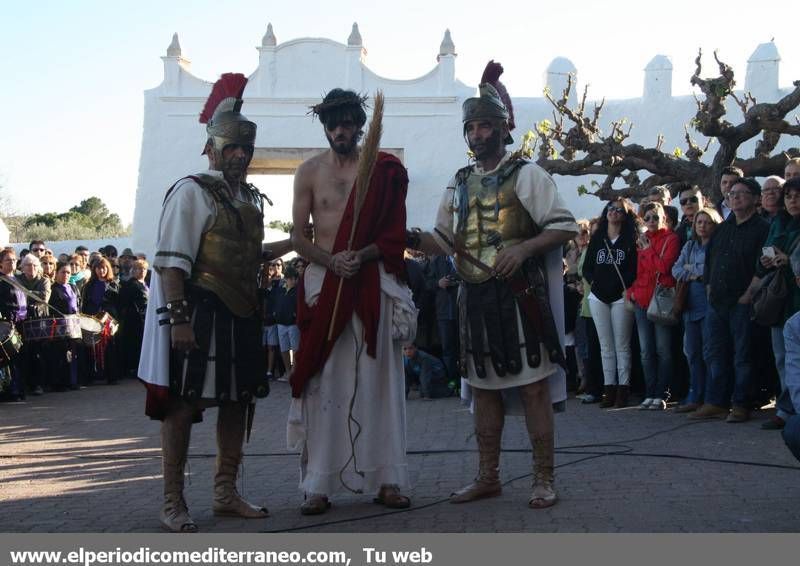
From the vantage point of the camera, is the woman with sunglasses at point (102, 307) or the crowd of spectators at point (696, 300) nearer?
the crowd of spectators at point (696, 300)

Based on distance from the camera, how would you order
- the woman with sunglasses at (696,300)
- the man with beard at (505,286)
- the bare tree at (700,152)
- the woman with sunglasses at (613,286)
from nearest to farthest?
the man with beard at (505,286)
the woman with sunglasses at (696,300)
the woman with sunglasses at (613,286)
the bare tree at (700,152)

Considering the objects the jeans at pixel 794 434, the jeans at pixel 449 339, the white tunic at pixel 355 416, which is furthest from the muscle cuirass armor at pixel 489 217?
the jeans at pixel 449 339

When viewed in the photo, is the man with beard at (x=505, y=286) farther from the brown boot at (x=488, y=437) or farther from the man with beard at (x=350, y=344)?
the man with beard at (x=350, y=344)

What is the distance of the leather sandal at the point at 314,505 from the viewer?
5.86 meters

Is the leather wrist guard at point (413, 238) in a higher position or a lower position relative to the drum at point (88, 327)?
lower

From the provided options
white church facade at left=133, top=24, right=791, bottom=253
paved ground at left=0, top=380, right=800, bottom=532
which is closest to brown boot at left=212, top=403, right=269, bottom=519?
paved ground at left=0, top=380, right=800, bottom=532

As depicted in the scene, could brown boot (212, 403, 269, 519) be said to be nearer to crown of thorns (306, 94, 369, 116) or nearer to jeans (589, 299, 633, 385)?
crown of thorns (306, 94, 369, 116)

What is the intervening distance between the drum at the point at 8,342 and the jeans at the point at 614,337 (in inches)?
274

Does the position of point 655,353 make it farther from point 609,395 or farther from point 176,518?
point 176,518

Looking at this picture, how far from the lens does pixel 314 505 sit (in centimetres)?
586

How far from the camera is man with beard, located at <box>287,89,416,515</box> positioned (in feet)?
19.6

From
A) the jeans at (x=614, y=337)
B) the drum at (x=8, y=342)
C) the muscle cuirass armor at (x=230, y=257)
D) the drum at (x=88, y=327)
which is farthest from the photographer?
the drum at (x=88, y=327)

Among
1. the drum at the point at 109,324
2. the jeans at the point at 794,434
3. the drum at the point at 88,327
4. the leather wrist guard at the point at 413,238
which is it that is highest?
the drum at the point at 109,324

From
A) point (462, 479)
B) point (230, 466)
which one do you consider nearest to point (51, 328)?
point (462, 479)
